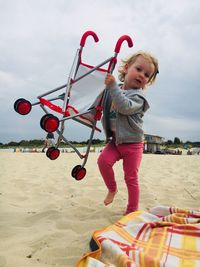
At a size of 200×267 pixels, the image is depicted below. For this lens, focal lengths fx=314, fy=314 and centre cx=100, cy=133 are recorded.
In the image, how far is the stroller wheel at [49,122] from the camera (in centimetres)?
193

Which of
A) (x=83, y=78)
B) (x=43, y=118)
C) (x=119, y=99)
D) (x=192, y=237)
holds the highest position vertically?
(x=83, y=78)

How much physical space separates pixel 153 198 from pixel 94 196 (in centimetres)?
61

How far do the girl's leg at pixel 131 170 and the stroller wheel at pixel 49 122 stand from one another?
649mm

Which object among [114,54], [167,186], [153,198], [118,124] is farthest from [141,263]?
[167,186]

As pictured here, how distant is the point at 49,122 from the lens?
1.94 m

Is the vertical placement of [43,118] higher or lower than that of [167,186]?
higher

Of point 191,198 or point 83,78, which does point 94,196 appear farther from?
point 83,78

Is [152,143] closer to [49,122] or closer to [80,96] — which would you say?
[80,96]

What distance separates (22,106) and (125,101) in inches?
28.4

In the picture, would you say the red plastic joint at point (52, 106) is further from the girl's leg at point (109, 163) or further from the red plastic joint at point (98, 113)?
the girl's leg at point (109, 163)

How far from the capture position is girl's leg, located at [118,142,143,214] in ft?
7.66

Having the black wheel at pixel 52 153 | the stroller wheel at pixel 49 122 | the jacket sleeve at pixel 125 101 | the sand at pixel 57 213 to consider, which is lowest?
the sand at pixel 57 213

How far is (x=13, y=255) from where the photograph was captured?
1.64 metres

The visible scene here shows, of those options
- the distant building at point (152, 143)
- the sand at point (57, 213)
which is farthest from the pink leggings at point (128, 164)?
the distant building at point (152, 143)
